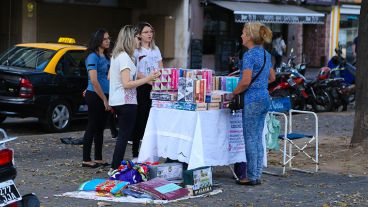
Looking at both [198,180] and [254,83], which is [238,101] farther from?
[198,180]

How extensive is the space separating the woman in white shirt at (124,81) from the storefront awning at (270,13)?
16521 mm

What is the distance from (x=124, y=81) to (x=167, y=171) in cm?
115

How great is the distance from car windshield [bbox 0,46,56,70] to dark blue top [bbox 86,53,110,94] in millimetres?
3626

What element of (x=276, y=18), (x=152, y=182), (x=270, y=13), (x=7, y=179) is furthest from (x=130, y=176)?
(x=276, y=18)

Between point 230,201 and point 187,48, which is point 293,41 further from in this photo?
point 230,201

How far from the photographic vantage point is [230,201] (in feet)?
23.7

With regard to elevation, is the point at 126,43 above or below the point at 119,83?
above

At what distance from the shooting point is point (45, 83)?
12.1 m

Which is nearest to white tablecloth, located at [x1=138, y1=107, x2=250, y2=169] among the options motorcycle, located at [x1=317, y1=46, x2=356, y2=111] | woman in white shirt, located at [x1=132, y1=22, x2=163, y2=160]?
woman in white shirt, located at [x1=132, y1=22, x2=163, y2=160]

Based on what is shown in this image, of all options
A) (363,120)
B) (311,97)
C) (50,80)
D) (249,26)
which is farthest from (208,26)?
(249,26)

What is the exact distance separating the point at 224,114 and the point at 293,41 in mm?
22623

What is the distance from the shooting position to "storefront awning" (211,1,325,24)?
80.5ft

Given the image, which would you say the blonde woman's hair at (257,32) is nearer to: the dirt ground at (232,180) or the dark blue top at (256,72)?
the dark blue top at (256,72)

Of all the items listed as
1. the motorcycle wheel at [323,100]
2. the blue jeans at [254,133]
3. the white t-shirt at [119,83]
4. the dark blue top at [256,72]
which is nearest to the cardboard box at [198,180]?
the blue jeans at [254,133]
